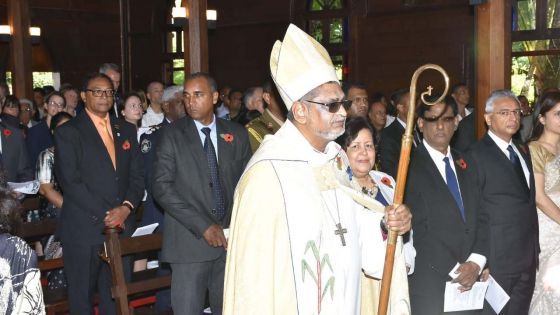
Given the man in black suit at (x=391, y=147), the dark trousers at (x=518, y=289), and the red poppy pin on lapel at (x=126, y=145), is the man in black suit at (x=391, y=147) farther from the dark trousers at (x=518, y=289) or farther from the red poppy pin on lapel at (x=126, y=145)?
the red poppy pin on lapel at (x=126, y=145)

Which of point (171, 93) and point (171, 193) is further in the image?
point (171, 93)

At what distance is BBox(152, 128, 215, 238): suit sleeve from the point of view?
15.4 ft

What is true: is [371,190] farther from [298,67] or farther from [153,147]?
[153,147]

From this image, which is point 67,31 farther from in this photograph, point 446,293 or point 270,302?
point 270,302

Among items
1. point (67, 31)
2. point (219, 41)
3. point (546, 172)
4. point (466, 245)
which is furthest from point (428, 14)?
point (466, 245)

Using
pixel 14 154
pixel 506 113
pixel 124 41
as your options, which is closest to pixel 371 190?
pixel 506 113

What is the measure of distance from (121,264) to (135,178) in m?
1.03

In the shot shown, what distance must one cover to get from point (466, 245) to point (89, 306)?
220 centimetres

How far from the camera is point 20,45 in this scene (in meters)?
11.7

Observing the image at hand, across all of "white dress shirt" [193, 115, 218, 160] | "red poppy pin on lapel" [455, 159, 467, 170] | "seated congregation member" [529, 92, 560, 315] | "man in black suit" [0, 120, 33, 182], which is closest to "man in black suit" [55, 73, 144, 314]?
"white dress shirt" [193, 115, 218, 160]

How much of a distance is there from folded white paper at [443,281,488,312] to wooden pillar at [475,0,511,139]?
2001 millimetres

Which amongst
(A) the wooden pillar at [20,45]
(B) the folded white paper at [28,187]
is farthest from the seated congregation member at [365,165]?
(A) the wooden pillar at [20,45]

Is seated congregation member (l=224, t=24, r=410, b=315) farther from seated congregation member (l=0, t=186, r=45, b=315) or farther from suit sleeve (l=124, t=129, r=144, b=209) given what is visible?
suit sleeve (l=124, t=129, r=144, b=209)

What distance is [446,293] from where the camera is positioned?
15.1 feet
